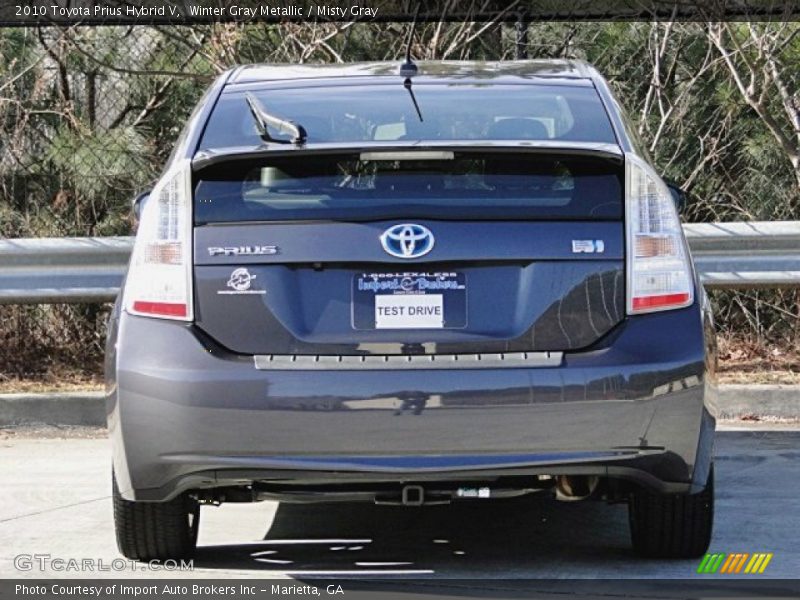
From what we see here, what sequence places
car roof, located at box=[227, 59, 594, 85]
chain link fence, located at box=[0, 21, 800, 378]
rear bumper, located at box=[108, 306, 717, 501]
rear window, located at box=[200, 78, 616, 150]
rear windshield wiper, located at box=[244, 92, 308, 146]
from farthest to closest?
1. chain link fence, located at box=[0, 21, 800, 378]
2. car roof, located at box=[227, 59, 594, 85]
3. rear window, located at box=[200, 78, 616, 150]
4. rear windshield wiper, located at box=[244, 92, 308, 146]
5. rear bumper, located at box=[108, 306, 717, 501]

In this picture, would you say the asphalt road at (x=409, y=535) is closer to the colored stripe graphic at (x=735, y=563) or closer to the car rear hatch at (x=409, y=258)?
the colored stripe graphic at (x=735, y=563)

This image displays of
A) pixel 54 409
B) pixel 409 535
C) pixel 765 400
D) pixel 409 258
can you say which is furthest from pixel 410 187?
pixel 765 400

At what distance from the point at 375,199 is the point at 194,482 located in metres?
0.98

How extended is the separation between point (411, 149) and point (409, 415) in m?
0.80

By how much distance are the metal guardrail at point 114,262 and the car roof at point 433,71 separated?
266 centimetres

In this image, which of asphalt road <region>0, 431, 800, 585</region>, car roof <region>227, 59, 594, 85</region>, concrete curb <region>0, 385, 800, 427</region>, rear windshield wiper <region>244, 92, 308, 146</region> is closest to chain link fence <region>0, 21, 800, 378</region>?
concrete curb <region>0, 385, 800, 427</region>

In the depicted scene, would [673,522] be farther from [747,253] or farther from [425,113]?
[747,253]

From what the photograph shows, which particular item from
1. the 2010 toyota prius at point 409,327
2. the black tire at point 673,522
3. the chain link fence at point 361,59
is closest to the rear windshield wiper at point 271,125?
the 2010 toyota prius at point 409,327

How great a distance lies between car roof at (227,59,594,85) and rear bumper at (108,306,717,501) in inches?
48.7

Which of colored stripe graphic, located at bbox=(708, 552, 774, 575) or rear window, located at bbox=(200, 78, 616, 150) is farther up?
rear window, located at bbox=(200, 78, 616, 150)

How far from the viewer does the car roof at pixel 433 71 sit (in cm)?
553

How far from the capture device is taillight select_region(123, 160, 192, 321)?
183 inches

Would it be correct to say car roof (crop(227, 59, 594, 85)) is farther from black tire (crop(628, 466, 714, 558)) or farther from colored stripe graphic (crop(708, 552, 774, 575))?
colored stripe graphic (crop(708, 552, 774, 575))

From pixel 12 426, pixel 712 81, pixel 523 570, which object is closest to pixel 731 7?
pixel 712 81
